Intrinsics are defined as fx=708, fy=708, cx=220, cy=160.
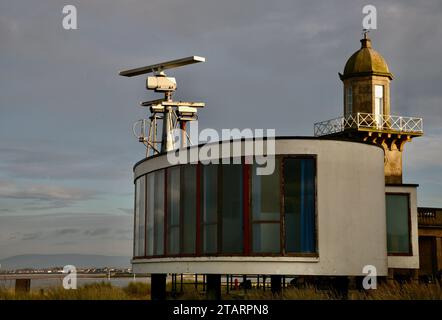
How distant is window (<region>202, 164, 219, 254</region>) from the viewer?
21594 millimetres

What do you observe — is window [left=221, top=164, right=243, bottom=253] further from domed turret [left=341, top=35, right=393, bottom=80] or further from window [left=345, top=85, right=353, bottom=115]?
domed turret [left=341, top=35, right=393, bottom=80]

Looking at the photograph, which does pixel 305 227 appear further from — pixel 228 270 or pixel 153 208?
pixel 153 208

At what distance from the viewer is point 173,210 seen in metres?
23.5

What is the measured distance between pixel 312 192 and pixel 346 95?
20.5 metres

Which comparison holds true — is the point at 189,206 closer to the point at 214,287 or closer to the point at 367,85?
the point at 214,287

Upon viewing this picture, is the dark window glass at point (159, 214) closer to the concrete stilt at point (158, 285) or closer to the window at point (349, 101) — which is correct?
the concrete stilt at point (158, 285)

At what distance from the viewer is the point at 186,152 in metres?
22.9

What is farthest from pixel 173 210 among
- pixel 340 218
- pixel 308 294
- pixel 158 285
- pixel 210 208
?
pixel 308 294

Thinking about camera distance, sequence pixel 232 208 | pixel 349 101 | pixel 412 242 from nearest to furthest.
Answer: pixel 232 208 → pixel 412 242 → pixel 349 101

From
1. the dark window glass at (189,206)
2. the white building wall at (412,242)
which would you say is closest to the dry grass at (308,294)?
the white building wall at (412,242)

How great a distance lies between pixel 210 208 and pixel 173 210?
2.02 m

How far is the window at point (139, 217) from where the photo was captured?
2631 centimetres

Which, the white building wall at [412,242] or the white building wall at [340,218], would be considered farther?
the white building wall at [412,242]

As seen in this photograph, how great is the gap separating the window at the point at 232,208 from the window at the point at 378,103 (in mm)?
20024
